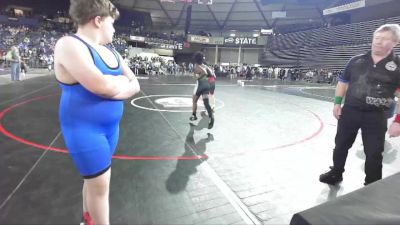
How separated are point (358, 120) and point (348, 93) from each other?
310 mm

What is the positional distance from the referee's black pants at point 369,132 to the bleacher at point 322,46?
75.3 ft

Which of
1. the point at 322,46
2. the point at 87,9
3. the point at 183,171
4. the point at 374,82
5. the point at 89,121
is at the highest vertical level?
the point at 322,46

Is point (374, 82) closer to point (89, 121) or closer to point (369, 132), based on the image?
point (369, 132)

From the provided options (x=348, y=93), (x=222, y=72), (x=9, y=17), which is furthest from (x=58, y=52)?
(x=9, y=17)

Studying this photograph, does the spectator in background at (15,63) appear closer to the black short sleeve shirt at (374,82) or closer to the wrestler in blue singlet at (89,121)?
the wrestler in blue singlet at (89,121)

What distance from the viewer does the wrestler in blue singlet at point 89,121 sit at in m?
1.38

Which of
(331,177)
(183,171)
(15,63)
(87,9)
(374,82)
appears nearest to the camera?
(87,9)

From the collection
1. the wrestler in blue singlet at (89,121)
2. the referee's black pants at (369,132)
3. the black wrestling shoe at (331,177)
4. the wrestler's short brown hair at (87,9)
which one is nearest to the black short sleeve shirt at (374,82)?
the referee's black pants at (369,132)

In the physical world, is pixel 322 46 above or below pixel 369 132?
above

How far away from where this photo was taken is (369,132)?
9.04ft

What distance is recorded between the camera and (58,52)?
1317 mm

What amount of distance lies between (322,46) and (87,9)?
1207 inches

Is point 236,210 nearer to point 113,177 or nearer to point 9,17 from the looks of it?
point 113,177

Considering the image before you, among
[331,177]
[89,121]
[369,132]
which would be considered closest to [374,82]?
[369,132]
